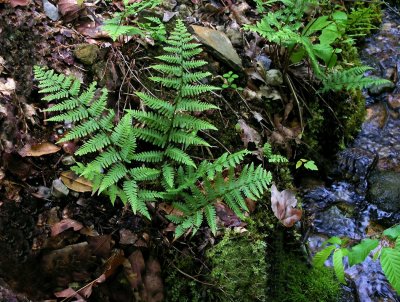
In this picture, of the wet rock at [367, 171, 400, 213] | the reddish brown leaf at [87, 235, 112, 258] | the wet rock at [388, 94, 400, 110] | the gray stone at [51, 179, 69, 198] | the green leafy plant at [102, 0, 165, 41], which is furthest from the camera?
the wet rock at [388, 94, 400, 110]

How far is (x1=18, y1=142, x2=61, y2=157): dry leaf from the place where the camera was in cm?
270

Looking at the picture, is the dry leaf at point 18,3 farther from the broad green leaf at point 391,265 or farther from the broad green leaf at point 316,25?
the broad green leaf at point 391,265

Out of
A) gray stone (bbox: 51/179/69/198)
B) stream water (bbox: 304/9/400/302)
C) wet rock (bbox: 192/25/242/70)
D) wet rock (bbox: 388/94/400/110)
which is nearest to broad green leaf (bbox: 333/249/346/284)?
stream water (bbox: 304/9/400/302)

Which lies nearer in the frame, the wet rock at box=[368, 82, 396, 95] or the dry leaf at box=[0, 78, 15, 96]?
the dry leaf at box=[0, 78, 15, 96]

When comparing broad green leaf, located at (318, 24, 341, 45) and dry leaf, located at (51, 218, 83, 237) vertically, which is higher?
broad green leaf, located at (318, 24, 341, 45)

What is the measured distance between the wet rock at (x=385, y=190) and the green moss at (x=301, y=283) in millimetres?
1169

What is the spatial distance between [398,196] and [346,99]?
1240 millimetres

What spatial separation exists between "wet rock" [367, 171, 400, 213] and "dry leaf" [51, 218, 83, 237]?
10.2ft

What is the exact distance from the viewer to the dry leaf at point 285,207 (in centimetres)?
342

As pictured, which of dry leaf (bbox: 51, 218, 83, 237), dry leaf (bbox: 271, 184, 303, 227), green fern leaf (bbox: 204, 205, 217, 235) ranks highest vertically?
green fern leaf (bbox: 204, 205, 217, 235)

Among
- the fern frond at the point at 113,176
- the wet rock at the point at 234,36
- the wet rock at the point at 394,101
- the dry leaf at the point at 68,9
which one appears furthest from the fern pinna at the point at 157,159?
the wet rock at the point at 394,101

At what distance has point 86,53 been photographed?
331cm

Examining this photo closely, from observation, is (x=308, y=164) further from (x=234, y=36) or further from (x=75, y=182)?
(x=75, y=182)

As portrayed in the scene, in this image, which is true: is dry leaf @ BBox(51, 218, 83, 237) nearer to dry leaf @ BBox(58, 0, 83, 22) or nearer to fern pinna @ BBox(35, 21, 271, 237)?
fern pinna @ BBox(35, 21, 271, 237)
